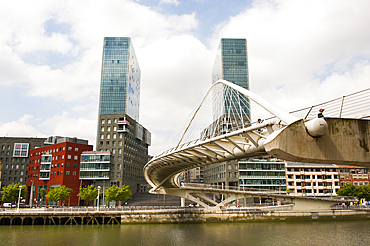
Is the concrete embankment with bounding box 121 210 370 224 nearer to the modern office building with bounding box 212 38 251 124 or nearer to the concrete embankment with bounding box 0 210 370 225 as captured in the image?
the concrete embankment with bounding box 0 210 370 225

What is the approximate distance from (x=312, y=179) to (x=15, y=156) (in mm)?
92325

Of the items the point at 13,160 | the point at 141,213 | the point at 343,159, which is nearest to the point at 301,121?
the point at 343,159

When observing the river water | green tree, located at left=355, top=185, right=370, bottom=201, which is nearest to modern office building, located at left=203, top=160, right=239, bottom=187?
green tree, located at left=355, top=185, right=370, bottom=201

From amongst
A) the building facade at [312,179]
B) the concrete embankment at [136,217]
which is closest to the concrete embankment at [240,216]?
the concrete embankment at [136,217]

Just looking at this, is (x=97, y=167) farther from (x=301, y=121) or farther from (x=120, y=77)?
(x=301, y=121)

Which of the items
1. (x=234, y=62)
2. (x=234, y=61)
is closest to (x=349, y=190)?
(x=234, y=62)

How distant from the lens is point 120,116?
84.2m

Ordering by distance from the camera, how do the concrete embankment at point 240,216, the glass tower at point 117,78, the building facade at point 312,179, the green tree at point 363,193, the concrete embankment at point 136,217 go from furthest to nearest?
the glass tower at point 117,78, the building facade at point 312,179, the green tree at point 363,193, the concrete embankment at point 240,216, the concrete embankment at point 136,217

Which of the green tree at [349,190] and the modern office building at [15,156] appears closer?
the green tree at [349,190]

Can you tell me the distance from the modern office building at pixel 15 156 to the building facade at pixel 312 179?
3180 inches

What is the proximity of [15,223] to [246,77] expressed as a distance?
75.9 m

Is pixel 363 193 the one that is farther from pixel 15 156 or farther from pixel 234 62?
pixel 15 156

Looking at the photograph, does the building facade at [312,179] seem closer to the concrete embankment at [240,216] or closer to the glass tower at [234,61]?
the concrete embankment at [240,216]

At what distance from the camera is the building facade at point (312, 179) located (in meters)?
76.6
